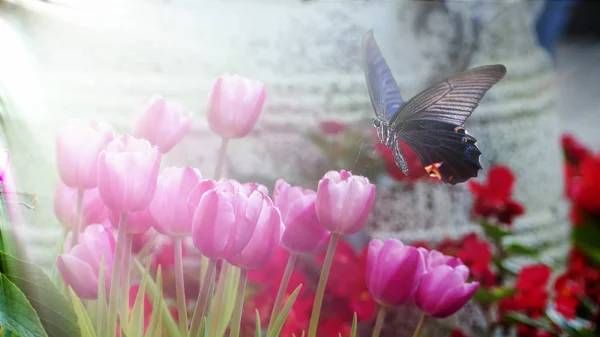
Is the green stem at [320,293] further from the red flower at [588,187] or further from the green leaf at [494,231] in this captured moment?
the red flower at [588,187]

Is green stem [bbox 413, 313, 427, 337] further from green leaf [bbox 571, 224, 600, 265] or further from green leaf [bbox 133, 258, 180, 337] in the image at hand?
green leaf [bbox 571, 224, 600, 265]

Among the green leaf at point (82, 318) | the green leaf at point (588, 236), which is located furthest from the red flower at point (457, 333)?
the green leaf at point (588, 236)

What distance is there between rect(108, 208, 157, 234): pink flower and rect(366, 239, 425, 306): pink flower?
79 mm

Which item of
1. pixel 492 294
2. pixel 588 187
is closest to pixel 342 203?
pixel 492 294

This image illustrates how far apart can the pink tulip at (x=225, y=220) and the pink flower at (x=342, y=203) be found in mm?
26

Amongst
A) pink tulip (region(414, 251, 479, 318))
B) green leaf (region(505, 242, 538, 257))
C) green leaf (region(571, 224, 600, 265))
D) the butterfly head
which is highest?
the butterfly head

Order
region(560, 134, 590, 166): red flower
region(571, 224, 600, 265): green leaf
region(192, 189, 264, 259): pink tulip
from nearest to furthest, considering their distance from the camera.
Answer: region(192, 189, 264, 259): pink tulip, region(571, 224, 600, 265): green leaf, region(560, 134, 590, 166): red flower

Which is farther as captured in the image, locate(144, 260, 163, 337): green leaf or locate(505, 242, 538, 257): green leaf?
locate(505, 242, 538, 257): green leaf

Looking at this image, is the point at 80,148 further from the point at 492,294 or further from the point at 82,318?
the point at 492,294

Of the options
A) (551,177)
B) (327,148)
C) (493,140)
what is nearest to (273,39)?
(327,148)

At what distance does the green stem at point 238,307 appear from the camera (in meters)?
0.21

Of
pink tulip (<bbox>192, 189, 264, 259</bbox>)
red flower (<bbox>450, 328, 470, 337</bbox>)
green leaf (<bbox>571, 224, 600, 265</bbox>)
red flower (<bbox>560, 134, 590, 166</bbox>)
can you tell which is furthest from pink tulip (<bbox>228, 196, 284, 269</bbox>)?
red flower (<bbox>560, 134, 590, 166</bbox>)

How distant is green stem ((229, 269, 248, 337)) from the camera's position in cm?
21

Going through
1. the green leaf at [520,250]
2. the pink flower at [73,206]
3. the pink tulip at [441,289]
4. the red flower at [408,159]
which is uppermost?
the red flower at [408,159]
